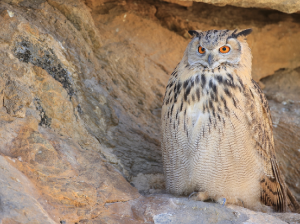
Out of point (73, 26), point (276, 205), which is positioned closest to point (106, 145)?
point (73, 26)

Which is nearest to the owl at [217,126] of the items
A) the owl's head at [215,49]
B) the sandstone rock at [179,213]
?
the owl's head at [215,49]

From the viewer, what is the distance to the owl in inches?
100

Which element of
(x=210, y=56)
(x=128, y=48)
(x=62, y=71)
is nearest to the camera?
(x=210, y=56)

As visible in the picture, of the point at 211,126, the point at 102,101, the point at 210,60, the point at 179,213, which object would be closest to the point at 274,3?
the point at 210,60

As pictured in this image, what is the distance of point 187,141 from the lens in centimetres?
262

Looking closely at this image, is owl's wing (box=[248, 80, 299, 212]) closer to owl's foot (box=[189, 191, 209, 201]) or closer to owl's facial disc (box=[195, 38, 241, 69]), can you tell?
owl's facial disc (box=[195, 38, 241, 69])

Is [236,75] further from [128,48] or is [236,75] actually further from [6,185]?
[6,185]

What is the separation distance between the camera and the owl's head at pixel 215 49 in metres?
2.61

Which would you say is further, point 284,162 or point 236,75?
point 284,162

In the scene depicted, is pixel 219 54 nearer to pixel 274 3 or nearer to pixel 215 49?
pixel 215 49

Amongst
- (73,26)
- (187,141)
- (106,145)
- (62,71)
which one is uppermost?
(73,26)

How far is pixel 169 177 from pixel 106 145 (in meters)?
0.67

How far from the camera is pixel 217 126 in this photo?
2.52m

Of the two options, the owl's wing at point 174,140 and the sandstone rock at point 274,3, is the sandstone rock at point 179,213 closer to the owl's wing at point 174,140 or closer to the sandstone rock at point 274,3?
the owl's wing at point 174,140
